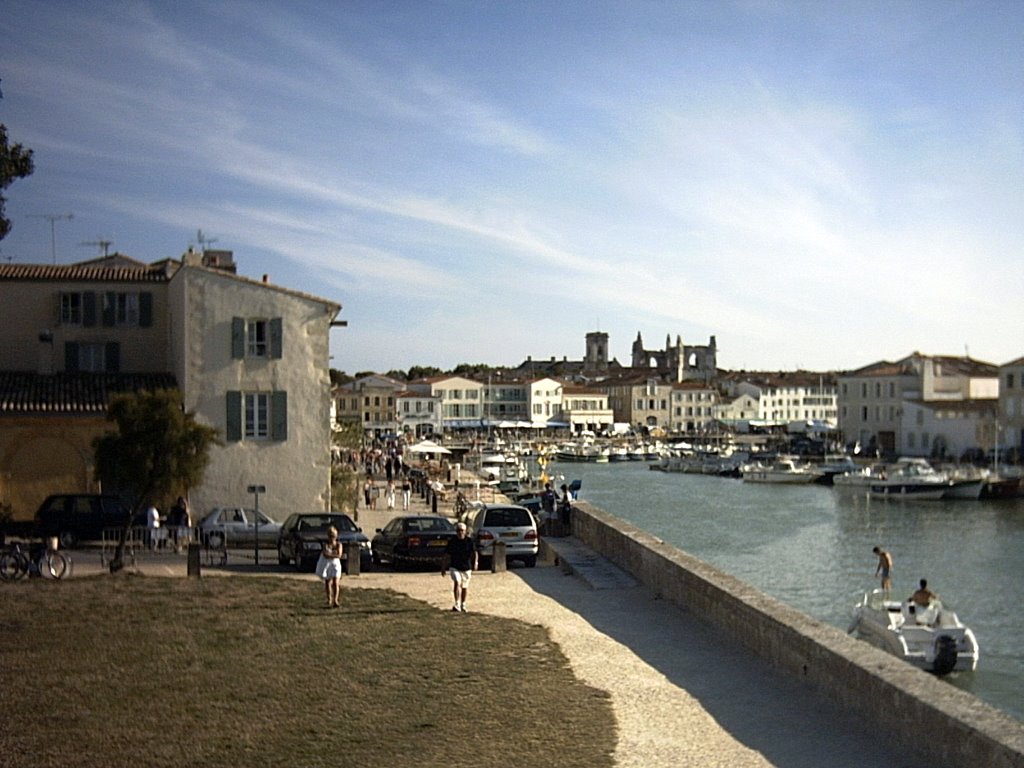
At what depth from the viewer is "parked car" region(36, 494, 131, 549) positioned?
27.8 metres

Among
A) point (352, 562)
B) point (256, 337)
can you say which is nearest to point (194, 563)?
point (352, 562)

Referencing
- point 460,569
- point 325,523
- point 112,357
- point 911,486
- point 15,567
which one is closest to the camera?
point 460,569

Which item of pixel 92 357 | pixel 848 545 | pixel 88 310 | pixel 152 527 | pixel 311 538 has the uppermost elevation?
pixel 88 310

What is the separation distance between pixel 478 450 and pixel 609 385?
68.1m

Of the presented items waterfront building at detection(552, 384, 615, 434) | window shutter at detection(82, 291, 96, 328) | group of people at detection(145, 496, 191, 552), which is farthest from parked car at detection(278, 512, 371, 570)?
waterfront building at detection(552, 384, 615, 434)

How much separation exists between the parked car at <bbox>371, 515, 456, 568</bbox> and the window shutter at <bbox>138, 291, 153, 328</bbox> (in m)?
13.4

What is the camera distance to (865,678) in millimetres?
10602

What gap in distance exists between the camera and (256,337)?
Result: 3247 centimetres

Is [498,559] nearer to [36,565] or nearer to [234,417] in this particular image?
[36,565]

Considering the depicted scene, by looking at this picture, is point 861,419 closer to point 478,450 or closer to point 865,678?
point 478,450

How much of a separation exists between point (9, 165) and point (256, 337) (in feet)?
45.5

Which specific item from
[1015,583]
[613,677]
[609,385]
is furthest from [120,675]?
[609,385]

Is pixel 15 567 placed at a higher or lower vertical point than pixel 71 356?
lower

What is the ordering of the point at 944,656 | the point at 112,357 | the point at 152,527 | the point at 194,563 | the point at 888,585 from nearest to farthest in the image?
1. the point at 194,563
2. the point at 944,656
3. the point at 152,527
4. the point at 112,357
5. the point at 888,585
